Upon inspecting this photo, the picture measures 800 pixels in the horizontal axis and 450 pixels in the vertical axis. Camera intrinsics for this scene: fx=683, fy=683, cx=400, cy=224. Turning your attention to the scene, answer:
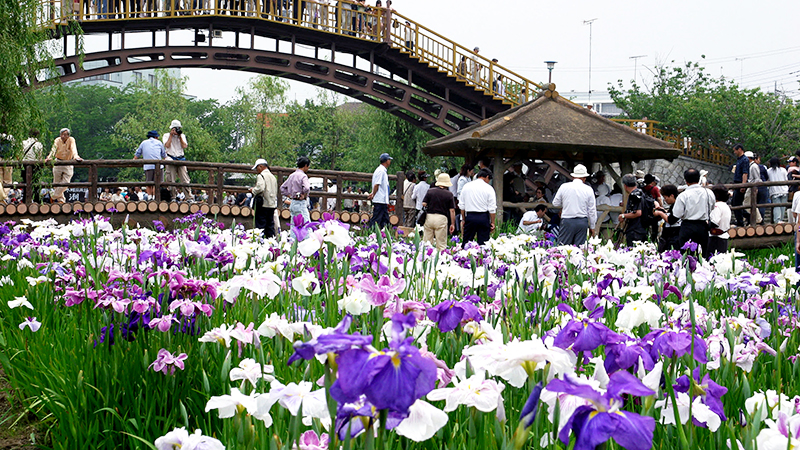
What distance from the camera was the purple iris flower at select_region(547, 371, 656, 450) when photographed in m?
0.92

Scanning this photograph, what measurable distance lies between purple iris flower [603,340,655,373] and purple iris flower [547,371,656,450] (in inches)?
14.5

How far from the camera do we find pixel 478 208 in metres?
9.16

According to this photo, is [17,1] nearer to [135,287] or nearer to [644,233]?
[135,287]

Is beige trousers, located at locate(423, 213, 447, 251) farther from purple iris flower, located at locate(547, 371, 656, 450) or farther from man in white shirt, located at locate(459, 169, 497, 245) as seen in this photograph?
purple iris flower, located at locate(547, 371, 656, 450)

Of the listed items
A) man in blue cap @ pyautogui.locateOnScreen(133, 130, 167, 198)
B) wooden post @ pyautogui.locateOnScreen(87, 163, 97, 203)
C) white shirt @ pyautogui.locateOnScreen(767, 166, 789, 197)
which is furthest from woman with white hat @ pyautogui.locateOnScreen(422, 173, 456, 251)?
white shirt @ pyautogui.locateOnScreen(767, 166, 789, 197)

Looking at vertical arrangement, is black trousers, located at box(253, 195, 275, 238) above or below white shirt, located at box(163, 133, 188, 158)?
below

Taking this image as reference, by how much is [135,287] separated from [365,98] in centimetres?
2315

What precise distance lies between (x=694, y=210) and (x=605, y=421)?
24.7 ft

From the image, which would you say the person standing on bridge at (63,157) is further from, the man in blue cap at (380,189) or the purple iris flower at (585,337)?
the purple iris flower at (585,337)

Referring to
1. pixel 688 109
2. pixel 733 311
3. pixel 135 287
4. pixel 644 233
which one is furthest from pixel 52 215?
pixel 688 109

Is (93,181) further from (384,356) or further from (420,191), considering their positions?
(384,356)

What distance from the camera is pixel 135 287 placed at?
2.46 metres

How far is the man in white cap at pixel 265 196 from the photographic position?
1024 centimetres

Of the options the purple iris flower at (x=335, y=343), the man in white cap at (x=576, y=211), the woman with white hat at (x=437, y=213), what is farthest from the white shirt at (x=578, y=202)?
the purple iris flower at (x=335, y=343)
